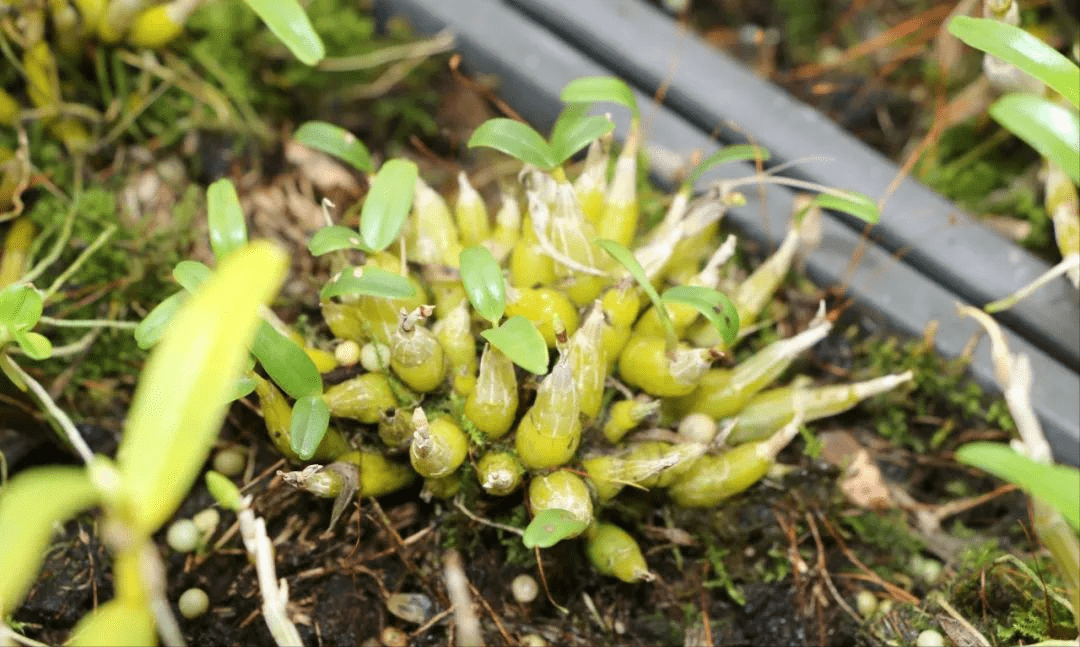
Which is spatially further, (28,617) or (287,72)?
(287,72)

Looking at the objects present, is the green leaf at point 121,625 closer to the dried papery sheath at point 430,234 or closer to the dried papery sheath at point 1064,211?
the dried papery sheath at point 430,234

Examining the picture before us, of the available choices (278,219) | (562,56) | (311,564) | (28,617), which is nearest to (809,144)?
(562,56)

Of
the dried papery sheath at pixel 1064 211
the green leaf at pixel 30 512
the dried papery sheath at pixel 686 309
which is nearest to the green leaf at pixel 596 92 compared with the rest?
the dried papery sheath at pixel 686 309

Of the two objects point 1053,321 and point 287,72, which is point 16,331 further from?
point 1053,321

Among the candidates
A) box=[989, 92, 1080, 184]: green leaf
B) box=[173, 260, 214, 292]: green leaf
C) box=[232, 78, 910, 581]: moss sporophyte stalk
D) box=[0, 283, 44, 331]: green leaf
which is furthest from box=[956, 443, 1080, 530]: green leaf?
box=[0, 283, 44, 331]: green leaf

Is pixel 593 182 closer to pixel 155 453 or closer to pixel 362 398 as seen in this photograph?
pixel 362 398

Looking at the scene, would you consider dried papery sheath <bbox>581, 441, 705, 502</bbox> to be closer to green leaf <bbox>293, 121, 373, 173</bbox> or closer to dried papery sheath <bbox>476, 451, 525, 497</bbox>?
dried papery sheath <bbox>476, 451, 525, 497</bbox>

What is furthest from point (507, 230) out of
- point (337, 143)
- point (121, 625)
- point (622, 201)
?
point (121, 625)
